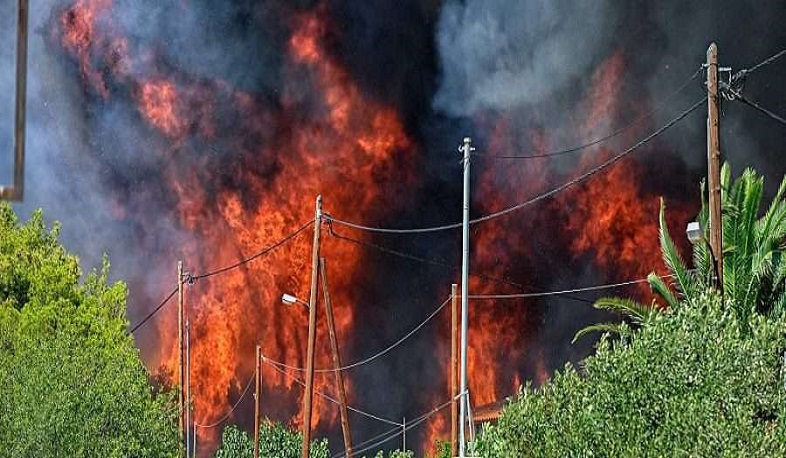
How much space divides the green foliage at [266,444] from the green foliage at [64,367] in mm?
20233

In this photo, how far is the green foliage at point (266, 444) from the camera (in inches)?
2790

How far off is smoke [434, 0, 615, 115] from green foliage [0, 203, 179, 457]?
32300 mm

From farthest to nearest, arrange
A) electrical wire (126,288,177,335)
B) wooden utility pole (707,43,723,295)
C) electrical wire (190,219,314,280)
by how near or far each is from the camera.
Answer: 1. electrical wire (190,219,314,280)
2. electrical wire (126,288,177,335)
3. wooden utility pole (707,43,723,295)

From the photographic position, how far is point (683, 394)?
19.2m

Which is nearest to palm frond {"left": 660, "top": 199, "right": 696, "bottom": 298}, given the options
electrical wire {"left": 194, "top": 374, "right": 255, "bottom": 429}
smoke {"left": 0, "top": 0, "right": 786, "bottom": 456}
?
smoke {"left": 0, "top": 0, "right": 786, "bottom": 456}

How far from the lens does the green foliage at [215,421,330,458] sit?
70.9 metres

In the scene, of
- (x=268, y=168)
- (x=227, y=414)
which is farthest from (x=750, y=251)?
(x=268, y=168)

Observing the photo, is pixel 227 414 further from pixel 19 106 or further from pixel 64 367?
pixel 19 106

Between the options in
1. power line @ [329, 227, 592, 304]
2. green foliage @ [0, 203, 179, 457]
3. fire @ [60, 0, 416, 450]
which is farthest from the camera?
fire @ [60, 0, 416, 450]

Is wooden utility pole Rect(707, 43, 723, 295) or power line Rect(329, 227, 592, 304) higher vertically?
power line Rect(329, 227, 592, 304)

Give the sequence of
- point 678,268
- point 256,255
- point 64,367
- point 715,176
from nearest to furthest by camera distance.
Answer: point 715,176
point 678,268
point 64,367
point 256,255

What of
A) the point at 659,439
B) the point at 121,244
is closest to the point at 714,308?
the point at 659,439

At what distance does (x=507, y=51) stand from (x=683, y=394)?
6149cm

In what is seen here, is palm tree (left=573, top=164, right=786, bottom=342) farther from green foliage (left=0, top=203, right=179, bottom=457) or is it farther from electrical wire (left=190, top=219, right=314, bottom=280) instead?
electrical wire (left=190, top=219, right=314, bottom=280)
